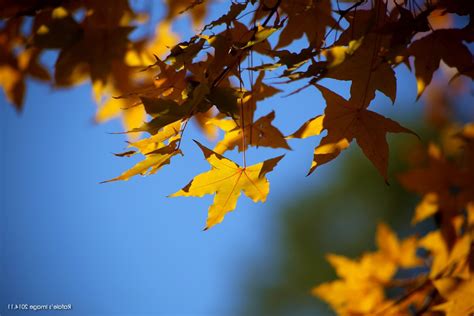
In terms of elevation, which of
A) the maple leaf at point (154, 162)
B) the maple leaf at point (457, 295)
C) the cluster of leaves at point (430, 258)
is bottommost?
the maple leaf at point (457, 295)

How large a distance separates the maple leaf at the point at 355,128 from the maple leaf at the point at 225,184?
13 centimetres

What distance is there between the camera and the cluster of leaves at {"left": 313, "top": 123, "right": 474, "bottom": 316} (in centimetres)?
108

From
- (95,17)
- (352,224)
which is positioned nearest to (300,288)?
(352,224)

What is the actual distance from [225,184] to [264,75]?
243 millimetres

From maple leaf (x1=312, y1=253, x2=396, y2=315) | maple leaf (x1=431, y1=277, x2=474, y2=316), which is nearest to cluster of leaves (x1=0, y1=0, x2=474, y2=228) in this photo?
A: maple leaf (x1=431, y1=277, x2=474, y2=316)

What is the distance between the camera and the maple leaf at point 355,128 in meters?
0.71

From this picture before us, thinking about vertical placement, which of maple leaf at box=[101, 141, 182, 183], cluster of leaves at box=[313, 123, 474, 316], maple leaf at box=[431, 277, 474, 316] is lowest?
maple leaf at box=[431, 277, 474, 316]

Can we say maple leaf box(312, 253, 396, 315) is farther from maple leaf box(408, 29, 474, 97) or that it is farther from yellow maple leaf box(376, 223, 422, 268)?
maple leaf box(408, 29, 474, 97)

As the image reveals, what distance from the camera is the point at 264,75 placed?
0.85 m

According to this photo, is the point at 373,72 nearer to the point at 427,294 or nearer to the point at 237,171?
the point at 237,171

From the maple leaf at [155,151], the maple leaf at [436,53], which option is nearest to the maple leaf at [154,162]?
the maple leaf at [155,151]

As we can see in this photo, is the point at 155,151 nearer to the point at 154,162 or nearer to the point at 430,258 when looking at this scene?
the point at 154,162

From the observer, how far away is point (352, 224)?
7.49m

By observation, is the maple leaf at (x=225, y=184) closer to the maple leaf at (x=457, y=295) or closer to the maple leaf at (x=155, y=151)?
the maple leaf at (x=155, y=151)
